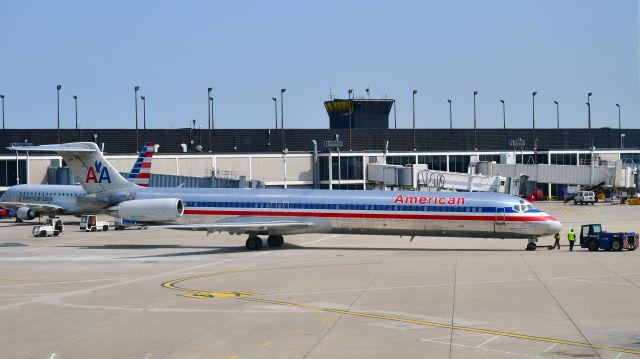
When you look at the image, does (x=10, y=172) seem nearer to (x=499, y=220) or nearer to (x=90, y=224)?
(x=90, y=224)

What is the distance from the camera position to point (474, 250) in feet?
174

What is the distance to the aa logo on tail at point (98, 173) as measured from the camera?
197ft

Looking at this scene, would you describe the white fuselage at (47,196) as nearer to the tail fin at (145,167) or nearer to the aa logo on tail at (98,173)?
the tail fin at (145,167)

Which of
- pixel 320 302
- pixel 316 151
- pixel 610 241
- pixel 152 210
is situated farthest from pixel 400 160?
pixel 320 302

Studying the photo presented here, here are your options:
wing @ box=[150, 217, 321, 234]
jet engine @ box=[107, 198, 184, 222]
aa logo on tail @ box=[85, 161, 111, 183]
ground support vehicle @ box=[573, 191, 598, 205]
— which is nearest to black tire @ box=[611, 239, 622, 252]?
wing @ box=[150, 217, 321, 234]

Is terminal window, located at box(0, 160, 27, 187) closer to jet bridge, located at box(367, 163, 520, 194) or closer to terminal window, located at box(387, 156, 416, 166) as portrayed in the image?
jet bridge, located at box(367, 163, 520, 194)

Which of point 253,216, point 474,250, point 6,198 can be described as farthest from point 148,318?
point 6,198

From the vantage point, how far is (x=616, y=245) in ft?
168

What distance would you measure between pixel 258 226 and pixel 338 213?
491cm

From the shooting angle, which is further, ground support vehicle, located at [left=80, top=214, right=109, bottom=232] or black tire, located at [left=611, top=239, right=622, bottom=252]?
ground support vehicle, located at [left=80, top=214, right=109, bottom=232]

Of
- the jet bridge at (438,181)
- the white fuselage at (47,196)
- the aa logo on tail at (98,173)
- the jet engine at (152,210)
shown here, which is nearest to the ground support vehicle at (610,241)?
the jet engine at (152,210)

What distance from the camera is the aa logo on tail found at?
5991 centimetres
